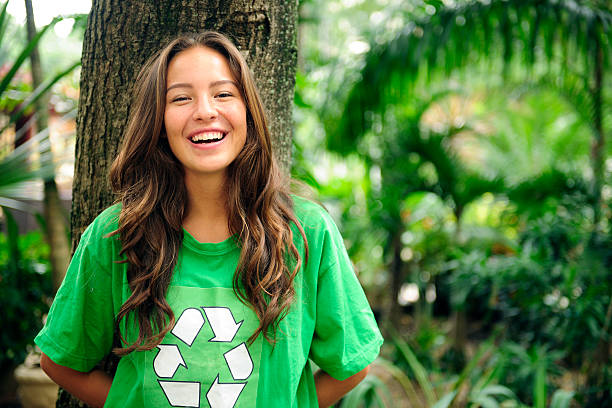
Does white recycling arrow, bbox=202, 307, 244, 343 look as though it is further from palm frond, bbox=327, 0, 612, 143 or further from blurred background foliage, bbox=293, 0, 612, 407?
palm frond, bbox=327, 0, 612, 143

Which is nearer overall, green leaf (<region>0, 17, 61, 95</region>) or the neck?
the neck

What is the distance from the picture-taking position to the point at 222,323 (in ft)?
4.07

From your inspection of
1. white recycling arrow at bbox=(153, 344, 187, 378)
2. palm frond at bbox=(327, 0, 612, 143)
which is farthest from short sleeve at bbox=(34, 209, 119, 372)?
palm frond at bbox=(327, 0, 612, 143)

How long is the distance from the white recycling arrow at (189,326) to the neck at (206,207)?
218 mm

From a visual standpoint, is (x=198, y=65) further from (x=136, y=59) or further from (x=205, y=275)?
(x=205, y=275)

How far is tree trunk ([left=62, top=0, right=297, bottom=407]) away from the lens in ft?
4.82

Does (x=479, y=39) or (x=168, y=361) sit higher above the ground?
(x=479, y=39)

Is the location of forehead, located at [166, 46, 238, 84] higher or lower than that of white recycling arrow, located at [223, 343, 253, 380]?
higher

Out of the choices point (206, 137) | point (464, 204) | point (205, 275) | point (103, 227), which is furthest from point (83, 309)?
point (464, 204)

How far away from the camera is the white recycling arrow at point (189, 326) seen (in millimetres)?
1229

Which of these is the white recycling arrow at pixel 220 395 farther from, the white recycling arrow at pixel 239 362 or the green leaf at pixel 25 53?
the green leaf at pixel 25 53

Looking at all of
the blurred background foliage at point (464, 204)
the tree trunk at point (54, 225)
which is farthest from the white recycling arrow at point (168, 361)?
the tree trunk at point (54, 225)

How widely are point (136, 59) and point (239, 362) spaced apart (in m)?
0.90

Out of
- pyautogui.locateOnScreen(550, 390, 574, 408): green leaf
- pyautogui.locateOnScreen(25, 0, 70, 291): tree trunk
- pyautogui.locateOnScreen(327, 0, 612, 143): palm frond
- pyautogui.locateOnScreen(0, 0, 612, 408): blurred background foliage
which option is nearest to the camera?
pyautogui.locateOnScreen(550, 390, 574, 408): green leaf
